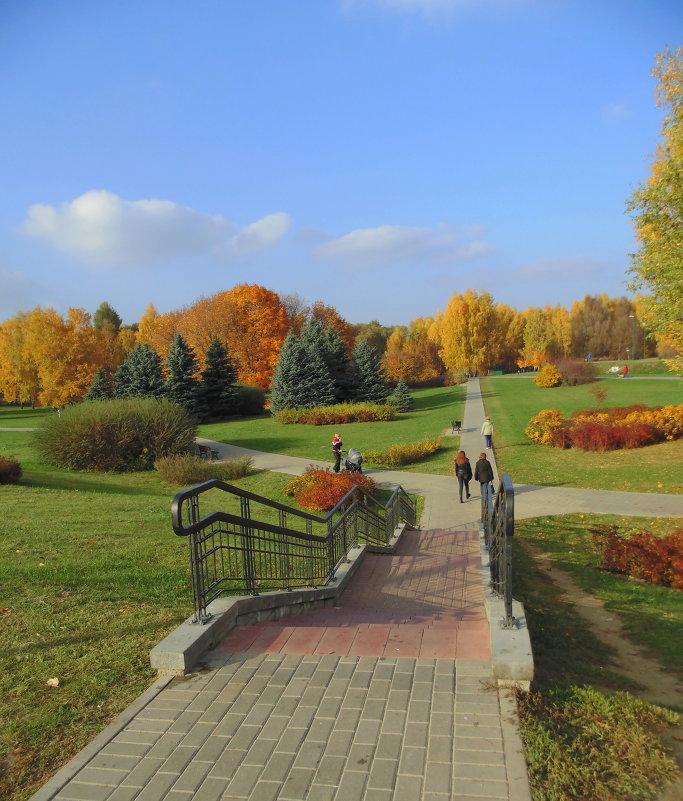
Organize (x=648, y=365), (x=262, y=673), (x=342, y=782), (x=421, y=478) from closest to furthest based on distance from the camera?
1. (x=342, y=782)
2. (x=262, y=673)
3. (x=421, y=478)
4. (x=648, y=365)

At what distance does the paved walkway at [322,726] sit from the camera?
109 inches

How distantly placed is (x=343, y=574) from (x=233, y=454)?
18.5 metres

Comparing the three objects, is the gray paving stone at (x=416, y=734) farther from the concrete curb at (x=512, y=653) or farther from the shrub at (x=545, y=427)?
the shrub at (x=545, y=427)

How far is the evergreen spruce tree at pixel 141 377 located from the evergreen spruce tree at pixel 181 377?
0.77 meters

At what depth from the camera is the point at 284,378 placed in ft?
128

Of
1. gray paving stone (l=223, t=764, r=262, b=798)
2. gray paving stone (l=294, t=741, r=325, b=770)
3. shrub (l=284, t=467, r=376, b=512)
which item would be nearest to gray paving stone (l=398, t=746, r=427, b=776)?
gray paving stone (l=294, t=741, r=325, b=770)

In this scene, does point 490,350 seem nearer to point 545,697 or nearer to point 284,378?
point 284,378

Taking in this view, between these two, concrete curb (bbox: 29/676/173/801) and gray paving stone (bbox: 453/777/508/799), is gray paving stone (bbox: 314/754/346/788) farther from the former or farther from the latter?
concrete curb (bbox: 29/676/173/801)

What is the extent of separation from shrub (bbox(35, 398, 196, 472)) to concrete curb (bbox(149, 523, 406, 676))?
53.6 ft

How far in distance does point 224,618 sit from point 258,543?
5.57 ft

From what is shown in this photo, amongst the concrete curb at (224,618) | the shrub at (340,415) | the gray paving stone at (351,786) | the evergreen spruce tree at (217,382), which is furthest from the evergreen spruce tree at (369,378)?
the gray paving stone at (351,786)

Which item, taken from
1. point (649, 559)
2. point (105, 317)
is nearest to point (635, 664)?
point (649, 559)

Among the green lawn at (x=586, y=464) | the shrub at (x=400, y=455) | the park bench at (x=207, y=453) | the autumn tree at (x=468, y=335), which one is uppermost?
the autumn tree at (x=468, y=335)

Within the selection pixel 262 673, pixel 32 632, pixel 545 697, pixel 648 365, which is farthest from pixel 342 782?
pixel 648 365
